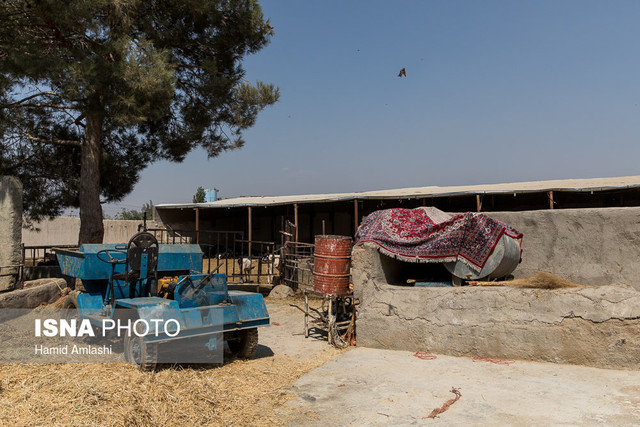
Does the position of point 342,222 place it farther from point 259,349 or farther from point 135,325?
point 135,325

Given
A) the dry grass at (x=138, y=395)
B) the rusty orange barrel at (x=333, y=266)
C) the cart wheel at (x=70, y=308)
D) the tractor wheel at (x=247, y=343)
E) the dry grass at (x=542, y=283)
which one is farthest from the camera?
the rusty orange barrel at (x=333, y=266)

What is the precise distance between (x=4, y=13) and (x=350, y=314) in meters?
9.33

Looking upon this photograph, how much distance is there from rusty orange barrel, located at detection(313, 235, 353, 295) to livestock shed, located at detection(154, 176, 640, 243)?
3830 mm

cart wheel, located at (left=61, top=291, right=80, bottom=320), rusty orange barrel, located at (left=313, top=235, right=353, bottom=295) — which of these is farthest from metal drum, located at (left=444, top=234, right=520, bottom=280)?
cart wheel, located at (left=61, top=291, right=80, bottom=320)

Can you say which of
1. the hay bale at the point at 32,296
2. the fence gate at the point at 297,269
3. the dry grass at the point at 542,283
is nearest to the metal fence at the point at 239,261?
the fence gate at the point at 297,269

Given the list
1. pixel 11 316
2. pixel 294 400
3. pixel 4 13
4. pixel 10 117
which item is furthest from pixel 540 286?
pixel 10 117

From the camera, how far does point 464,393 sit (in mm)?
5449

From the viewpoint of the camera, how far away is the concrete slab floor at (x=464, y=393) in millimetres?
4727

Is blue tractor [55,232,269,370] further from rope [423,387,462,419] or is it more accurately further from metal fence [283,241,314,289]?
metal fence [283,241,314,289]

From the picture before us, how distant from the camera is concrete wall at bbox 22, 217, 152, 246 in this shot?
27.0 metres

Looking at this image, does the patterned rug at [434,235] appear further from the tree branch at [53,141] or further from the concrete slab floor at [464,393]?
the tree branch at [53,141]

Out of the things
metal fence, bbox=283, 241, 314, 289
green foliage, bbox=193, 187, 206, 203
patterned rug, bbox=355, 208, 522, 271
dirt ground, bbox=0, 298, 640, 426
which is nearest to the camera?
dirt ground, bbox=0, 298, 640, 426

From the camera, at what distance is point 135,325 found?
19.9ft

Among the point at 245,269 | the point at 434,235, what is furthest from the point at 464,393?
the point at 245,269
